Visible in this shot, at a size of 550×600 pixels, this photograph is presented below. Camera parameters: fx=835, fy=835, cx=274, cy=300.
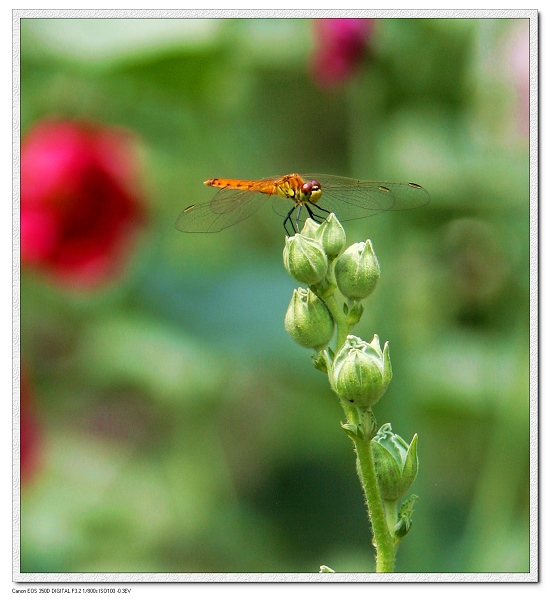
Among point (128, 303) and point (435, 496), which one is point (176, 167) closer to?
point (128, 303)

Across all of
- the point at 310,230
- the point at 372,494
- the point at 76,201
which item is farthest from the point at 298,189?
the point at 372,494

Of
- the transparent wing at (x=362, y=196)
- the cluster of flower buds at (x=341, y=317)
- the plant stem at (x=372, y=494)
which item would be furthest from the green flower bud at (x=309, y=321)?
the transparent wing at (x=362, y=196)

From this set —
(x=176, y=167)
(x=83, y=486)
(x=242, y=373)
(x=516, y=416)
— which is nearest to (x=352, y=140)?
(x=176, y=167)

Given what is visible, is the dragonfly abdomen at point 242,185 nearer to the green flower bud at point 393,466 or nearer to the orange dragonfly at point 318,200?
the orange dragonfly at point 318,200

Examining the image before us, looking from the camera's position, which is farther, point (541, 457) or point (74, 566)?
point (74, 566)

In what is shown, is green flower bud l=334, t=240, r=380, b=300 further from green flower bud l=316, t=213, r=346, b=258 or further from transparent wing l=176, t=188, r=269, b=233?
transparent wing l=176, t=188, r=269, b=233
